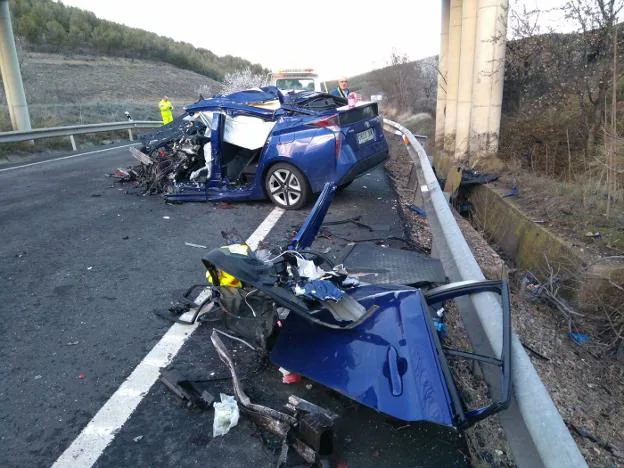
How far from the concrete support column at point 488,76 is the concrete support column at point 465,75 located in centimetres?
61

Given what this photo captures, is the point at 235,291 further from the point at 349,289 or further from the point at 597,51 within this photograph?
the point at 597,51

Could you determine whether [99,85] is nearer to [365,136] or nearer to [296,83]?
[296,83]

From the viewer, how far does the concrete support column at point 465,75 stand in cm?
1042

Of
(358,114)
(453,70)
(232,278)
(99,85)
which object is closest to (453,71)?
(453,70)

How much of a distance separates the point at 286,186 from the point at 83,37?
4829cm

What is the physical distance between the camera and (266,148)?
6902 mm

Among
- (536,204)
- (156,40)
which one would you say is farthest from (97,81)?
(536,204)

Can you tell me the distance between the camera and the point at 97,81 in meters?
39.0

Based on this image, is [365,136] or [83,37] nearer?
[365,136]

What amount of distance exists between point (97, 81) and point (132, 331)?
135 feet

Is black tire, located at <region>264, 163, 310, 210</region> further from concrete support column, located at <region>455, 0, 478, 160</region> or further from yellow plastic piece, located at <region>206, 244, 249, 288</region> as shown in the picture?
concrete support column, located at <region>455, 0, 478, 160</region>

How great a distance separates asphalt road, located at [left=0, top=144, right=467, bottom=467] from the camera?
2.42 metres

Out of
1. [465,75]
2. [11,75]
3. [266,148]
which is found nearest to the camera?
[266,148]

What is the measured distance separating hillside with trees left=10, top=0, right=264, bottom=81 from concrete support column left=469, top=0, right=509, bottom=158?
3644 cm
